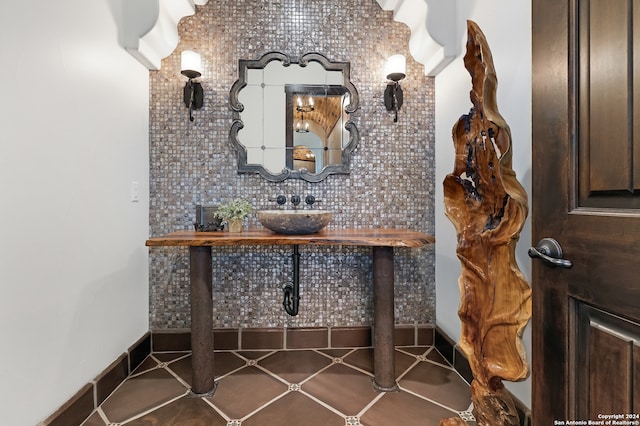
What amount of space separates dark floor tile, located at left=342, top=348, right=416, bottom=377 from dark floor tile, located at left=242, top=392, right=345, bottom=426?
46 cm

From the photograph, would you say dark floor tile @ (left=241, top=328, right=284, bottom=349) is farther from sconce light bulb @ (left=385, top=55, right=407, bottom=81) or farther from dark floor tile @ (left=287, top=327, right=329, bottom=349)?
sconce light bulb @ (left=385, top=55, right=407, bottom=81)

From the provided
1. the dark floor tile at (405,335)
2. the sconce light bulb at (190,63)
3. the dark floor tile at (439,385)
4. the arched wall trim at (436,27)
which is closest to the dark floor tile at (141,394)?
the dark floor tile at (439,385)

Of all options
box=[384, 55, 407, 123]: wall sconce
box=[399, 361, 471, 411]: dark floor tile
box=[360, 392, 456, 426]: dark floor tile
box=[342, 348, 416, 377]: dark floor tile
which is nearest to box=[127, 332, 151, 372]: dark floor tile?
box=[342, 348, 416, 377]: dark floor tile

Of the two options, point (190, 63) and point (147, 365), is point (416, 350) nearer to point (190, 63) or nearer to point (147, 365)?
point (147, 365)

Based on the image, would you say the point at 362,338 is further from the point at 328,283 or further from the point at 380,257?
the point at 380,257

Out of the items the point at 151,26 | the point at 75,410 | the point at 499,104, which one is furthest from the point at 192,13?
the point at 75,410

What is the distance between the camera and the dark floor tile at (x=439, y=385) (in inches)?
62.5

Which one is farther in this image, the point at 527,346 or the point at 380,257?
the point at 380,257

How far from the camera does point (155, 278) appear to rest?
2.12m

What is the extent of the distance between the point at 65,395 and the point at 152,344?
76 centimetres

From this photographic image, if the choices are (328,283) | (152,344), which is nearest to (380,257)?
(328,283)

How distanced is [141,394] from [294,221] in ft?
4.17

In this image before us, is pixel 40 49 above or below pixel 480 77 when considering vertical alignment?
above

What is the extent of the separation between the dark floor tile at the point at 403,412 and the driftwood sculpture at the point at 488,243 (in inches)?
5.4
